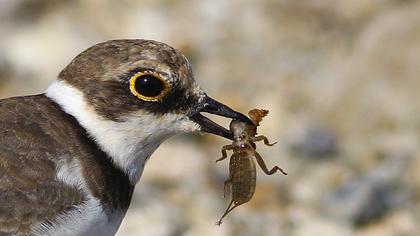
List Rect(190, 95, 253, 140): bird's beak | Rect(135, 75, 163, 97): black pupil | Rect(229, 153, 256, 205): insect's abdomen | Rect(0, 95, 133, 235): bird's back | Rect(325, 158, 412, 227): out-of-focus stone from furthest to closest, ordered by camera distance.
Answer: Rect(325, 158, 412, 227): out-of-focus stone
Rect(229, 153, 256, 205): insect's abdomen
Rect(190, 95, 253, 140): bird's beak
Rect(135, 75, 163, 97): black pupil
Rect(0, 95, 133, 235): bird's back

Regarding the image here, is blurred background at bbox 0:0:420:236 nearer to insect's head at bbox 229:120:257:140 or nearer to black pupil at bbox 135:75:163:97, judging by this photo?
insect's head at bbox 229:120:257:140

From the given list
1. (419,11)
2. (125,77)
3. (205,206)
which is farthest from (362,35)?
(125,77)

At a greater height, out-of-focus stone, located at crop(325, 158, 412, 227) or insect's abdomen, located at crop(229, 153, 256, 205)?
out-of-focus stone, located at crop(325, 158, 412, 227)

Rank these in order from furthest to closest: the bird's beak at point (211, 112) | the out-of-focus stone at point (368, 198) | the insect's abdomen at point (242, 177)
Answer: the out-of-focus stone at point (368, 198) → the insect's abdomen at point (242, 177) → the bird's beak at point (211, 112)

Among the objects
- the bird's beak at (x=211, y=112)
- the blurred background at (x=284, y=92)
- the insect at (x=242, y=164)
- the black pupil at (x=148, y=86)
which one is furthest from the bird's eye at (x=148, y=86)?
the blurred background at (x=284, y=92)

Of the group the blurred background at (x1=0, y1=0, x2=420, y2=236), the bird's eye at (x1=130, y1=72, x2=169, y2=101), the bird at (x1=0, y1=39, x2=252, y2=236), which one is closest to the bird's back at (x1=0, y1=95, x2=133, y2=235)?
the bird at (x1=0, y1=39, x2=252, y2=236)

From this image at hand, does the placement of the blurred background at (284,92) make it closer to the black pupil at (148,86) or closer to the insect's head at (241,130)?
the insect's head at (241,130)

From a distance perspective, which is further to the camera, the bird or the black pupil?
the black pupil

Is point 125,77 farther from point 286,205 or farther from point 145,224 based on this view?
point 286,205
